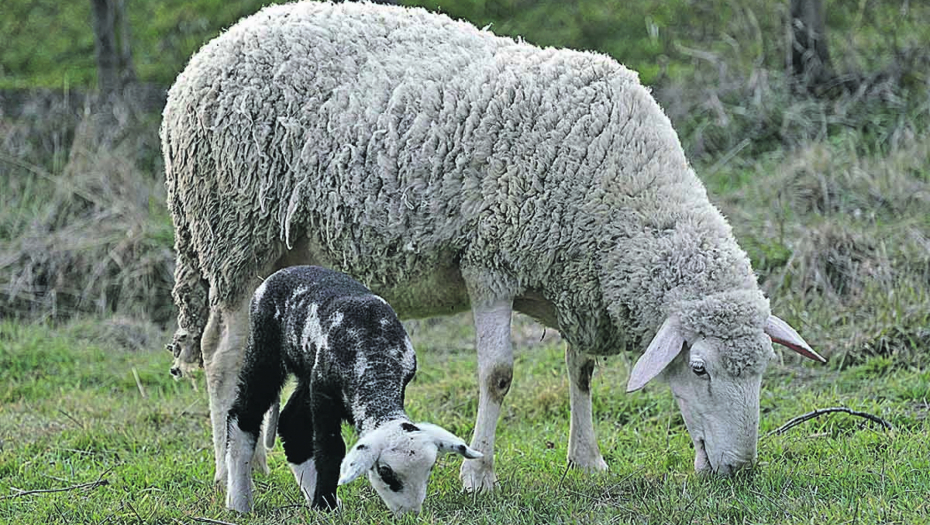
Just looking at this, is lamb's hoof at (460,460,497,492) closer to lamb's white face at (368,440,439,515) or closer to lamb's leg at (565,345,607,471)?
lamb's leg at (565,345,607,471)

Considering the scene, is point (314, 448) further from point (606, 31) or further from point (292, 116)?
point (606, 31)

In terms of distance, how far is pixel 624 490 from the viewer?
14.5 ft

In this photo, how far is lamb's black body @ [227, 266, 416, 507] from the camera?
3934 mm

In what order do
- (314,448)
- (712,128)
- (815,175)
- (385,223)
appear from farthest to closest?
(712,128)
(815,175)
(385,223)
(314,448)

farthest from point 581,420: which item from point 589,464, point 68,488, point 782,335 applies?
point 68,488

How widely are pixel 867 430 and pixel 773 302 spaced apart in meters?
2.02

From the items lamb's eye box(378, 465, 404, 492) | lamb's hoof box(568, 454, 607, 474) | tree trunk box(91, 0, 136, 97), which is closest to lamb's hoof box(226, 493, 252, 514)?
lamb's eye box(378, 465, 404, 492)

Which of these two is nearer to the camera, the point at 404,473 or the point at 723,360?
the point at 404,473

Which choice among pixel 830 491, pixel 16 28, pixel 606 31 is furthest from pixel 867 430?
pixel 16 28

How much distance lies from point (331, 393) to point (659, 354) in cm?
120

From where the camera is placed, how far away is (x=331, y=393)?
4.04 metres

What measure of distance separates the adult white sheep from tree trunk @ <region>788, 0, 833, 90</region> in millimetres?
5446

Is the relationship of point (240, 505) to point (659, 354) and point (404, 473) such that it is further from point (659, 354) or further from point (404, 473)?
point (659, 354)

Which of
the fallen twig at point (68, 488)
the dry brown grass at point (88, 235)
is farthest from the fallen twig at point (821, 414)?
the dry brown grass at point (88, 235)
